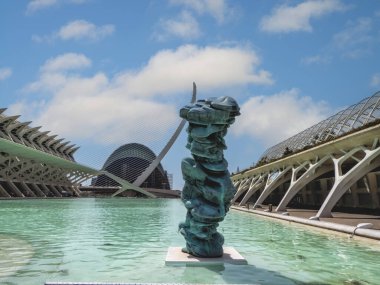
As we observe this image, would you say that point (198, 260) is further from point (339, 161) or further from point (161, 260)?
point (339, 161)

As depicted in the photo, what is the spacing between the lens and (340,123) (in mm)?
43531

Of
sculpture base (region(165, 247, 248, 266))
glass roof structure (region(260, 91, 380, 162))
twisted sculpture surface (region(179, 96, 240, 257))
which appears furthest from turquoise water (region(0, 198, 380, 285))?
glass roof structure (region(260, 91, 380, 162))

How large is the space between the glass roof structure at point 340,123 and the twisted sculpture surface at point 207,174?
65.1 feet

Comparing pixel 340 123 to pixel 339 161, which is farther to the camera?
pixel 340 123

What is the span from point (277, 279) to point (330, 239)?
5782mm

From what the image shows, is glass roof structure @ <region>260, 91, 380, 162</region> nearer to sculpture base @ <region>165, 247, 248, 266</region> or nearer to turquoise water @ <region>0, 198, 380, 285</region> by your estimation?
turquoise water @ <region>0, 198, 380, 285</region>

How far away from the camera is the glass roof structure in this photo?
36.0 meters

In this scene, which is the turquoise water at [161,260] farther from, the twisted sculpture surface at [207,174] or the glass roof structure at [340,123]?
the glass roof structure at [340,123]

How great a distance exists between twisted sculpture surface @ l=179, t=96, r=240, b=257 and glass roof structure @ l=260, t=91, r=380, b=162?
65.1ft

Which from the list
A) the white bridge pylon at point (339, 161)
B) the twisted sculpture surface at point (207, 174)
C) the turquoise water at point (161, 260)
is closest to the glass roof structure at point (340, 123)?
the white bridge pylon at point (339, 161)

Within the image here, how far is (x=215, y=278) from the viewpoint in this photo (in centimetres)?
608

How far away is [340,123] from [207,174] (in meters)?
39.7

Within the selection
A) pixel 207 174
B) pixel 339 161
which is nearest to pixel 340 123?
pixel 339 161

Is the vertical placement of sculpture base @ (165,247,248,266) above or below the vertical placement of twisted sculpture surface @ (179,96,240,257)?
below
